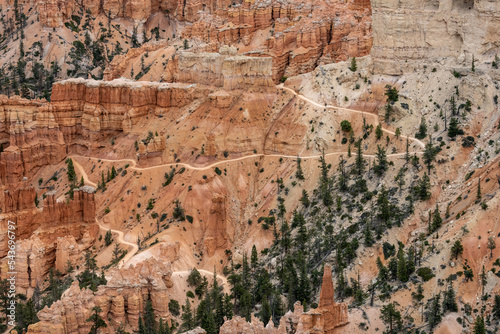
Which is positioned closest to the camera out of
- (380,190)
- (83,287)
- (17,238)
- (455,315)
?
(455,315)

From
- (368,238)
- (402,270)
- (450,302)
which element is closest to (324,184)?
(368,238)

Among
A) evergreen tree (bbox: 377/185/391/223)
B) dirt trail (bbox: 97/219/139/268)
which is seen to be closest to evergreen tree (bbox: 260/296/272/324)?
evergreen tree (bbox: 377/185/391/223)

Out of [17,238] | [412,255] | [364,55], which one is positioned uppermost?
[364,55]

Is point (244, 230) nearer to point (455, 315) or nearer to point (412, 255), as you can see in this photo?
point (412, 255)

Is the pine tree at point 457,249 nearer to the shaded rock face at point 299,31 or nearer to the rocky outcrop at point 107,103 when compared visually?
the shaded rock face at point 299,31

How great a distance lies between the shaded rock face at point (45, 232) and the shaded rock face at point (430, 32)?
143 ft

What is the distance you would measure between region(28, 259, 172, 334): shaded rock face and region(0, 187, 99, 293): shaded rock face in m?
15.7

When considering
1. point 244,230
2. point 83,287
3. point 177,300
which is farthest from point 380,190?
point 83,287

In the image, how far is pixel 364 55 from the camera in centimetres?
13175

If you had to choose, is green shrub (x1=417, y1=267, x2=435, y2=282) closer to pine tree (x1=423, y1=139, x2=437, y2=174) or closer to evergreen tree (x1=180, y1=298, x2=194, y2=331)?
pine tree (x1=423, y1=139, x2=437, y2=174)

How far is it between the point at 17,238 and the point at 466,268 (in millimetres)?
56367

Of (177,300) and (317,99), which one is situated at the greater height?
(317,99)

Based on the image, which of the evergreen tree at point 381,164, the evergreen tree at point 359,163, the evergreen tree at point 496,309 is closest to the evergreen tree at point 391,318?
the evergreen tree at point 496,309

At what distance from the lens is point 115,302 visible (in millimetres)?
96250
